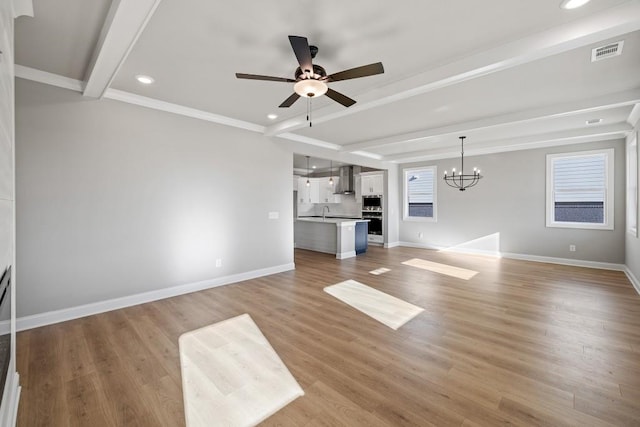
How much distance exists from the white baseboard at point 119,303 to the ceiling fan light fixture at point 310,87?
10.9ft

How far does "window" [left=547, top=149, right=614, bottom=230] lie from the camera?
567 centimetres

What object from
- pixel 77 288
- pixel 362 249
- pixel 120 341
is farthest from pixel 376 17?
pixel 362 249

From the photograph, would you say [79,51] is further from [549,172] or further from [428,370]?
[549,172]

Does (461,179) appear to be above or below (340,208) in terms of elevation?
above

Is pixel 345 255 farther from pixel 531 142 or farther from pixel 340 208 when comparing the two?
pixel 531 142

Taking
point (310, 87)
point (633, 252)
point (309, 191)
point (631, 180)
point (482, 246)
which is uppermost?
point (310, 87)

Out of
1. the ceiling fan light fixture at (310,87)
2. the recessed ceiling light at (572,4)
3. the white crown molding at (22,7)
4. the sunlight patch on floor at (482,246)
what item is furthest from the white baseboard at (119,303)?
the sunlight patch on floor at (482,246)

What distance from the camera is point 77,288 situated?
3266 millimetres

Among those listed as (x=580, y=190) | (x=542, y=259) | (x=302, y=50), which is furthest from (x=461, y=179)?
(x=302, y=50)

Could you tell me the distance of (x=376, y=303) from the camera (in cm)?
374

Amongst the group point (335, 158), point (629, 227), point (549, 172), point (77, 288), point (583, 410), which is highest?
point (335, 158)

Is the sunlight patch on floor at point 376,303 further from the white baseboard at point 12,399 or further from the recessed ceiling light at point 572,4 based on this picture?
the recessed ceiling light at point 572,4

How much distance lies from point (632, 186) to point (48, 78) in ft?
28.8

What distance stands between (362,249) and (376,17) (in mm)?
6048
